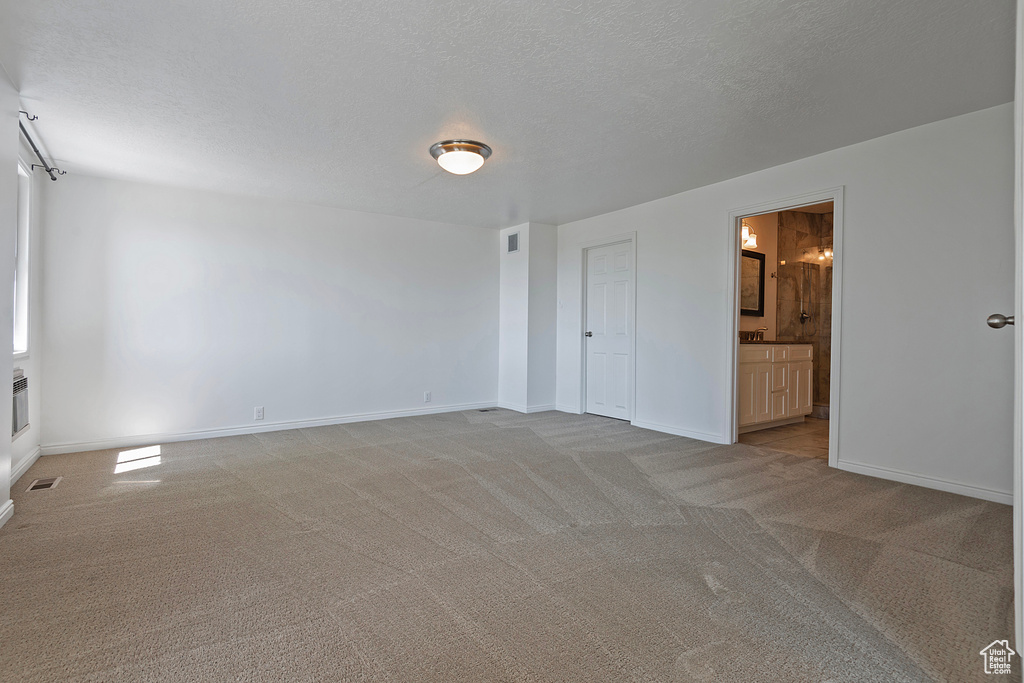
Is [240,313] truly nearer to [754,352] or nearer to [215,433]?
[215,433]

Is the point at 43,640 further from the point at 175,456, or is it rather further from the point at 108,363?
the point at 108,363

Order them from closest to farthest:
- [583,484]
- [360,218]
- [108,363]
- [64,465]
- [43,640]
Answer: [43,640] < [583,484] < [64,465] < [108,363] < [360,218]

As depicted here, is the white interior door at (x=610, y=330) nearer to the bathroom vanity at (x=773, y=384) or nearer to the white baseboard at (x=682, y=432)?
the white baseboard at (x=682, y=432)

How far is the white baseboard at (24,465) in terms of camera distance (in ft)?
11.4

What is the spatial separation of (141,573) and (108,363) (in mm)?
3158

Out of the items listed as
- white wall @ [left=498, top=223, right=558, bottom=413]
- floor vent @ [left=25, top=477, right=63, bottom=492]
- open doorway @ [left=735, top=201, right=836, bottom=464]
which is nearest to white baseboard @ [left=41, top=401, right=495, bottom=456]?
white wall @ [left=498, top=223, right=558, bottom=413]

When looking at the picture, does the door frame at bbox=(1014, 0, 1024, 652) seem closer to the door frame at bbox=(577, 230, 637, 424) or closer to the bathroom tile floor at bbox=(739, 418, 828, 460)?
the bathroom tile floor at bbox=(739, 418, 828, 460)

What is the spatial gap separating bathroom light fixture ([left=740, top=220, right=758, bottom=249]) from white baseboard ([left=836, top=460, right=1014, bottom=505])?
3.07 meters

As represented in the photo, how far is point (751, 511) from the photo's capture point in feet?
9.48

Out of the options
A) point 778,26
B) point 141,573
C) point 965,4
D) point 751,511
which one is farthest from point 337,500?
point 965,4

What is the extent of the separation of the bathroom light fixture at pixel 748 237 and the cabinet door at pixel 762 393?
1.56 metres

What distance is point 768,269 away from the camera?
254 inches

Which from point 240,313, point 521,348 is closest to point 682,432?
point 521,348

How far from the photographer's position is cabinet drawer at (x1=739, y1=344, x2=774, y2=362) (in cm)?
505
